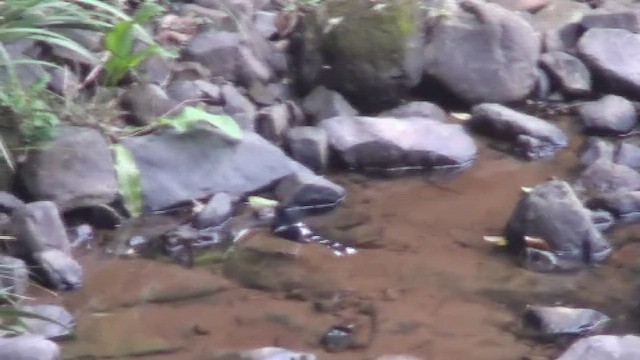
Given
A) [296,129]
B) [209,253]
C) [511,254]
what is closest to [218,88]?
[296,129]

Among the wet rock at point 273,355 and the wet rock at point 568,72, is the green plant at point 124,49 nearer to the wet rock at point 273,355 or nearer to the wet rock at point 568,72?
the wet rock at point 273,355

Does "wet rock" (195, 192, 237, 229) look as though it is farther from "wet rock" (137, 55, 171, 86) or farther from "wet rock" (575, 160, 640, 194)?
"wet rock" (575, 160, 640, 194)

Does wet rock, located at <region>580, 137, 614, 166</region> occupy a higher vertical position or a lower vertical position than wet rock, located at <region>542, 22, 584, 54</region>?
lower

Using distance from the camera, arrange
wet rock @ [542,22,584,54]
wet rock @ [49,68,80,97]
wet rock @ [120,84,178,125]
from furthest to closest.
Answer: wet rock @ [542,22,584,54]
wet rock @ [120,84,178,125]
wet rock @ [49,68,80,97]

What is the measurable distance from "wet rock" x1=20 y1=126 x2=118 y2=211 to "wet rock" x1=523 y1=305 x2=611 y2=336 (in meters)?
1.68

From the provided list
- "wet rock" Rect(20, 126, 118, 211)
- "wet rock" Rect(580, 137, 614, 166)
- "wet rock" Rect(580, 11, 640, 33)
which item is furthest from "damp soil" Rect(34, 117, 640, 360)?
"wet rock" Rect(580, 11, 640, 33)

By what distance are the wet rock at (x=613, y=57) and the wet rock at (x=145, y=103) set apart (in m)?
2.42

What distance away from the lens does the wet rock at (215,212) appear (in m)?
4.51

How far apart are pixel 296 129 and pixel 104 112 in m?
0.93

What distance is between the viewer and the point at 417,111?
5656mm

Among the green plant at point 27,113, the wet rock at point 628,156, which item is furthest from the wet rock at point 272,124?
the wet rock at point 628,156

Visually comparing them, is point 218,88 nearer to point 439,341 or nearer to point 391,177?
point 391,177

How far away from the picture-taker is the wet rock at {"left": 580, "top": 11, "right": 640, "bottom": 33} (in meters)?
6.56

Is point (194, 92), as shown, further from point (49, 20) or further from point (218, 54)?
point (49, 20)
